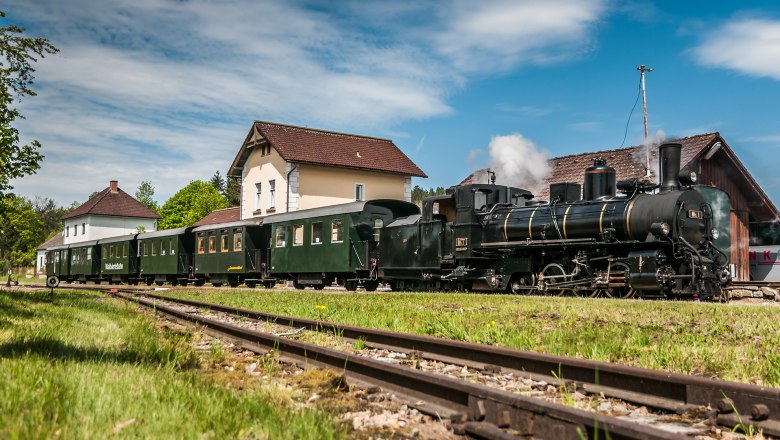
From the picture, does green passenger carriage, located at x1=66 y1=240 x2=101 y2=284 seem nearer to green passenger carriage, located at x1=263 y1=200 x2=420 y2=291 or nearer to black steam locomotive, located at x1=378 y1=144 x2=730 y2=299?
green passenger carriage, located at x1=263 y1=200 x2=420 y2=291

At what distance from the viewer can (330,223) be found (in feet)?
68.5

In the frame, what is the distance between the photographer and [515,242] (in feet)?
50.7

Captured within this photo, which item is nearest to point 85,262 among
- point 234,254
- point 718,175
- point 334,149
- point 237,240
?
point 334,149

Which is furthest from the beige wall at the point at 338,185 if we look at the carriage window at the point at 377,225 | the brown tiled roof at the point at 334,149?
the carriage window at the point at 377,225

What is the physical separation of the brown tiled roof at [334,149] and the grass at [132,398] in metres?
27.0

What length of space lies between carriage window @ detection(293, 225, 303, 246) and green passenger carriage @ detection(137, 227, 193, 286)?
8759 millimetres

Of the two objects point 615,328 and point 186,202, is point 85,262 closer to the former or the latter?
point 615,328

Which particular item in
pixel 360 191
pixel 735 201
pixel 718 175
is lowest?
pixel 735 201

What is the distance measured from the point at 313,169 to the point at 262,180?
3391 millimetres

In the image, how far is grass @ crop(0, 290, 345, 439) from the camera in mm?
3119

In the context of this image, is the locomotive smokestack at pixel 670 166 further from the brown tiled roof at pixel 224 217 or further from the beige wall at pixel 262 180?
the brown tiled roof at pixel 224 217

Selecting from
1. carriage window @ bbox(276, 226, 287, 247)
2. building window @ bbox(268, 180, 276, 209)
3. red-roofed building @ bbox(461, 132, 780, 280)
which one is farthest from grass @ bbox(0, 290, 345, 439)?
building window @ bbox(268, 180, 276, 209)

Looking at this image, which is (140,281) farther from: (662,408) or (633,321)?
(662,408)

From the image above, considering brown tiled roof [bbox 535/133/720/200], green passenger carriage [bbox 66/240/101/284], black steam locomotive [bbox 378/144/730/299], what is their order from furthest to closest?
green passenger carriage [bbox 66/240/101/284] → brown tiled roof [bbox 535/133/720/200] → black steam locomotive [bbox 378/144/730/299]
